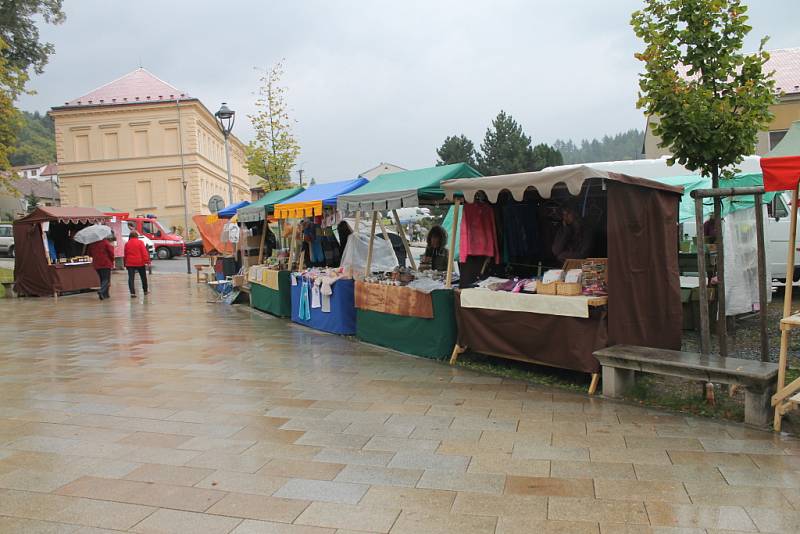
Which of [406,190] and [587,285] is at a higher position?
[406,190]

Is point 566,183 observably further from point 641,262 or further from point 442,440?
point 442,440

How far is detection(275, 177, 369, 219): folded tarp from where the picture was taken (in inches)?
384

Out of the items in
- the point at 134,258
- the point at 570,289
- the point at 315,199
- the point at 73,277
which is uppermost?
the point at 315,199

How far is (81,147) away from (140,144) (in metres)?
4.48

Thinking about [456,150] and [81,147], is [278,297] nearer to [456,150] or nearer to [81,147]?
[456,150]

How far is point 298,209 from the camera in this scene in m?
10.4

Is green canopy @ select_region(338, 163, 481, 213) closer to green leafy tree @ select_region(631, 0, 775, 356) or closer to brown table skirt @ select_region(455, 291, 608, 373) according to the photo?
brown table skirt @ select_region(455, 291, 608, 373)

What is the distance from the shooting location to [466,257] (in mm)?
8047

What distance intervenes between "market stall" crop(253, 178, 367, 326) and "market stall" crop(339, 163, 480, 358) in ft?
2.17

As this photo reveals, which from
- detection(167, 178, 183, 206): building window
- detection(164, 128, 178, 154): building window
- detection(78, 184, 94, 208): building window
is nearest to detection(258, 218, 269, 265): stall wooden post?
detection(167, 178, 183, 206): building window

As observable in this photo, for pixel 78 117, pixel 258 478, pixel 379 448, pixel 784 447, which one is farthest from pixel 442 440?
pixel 78 117

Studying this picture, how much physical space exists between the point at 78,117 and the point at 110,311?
3751cm

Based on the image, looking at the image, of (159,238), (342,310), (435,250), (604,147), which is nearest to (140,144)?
(159,238)

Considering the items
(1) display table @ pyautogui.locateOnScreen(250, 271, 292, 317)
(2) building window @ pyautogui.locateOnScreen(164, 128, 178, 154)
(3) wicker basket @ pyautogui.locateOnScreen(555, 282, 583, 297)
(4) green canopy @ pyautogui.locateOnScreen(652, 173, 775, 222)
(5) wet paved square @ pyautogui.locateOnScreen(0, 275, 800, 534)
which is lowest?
(5) wet paved square @ pyautogui.locateOnScreen(0, 275, 800, 534)
